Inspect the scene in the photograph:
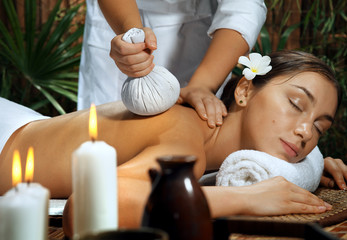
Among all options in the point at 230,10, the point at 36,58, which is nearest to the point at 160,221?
the point at 230,10

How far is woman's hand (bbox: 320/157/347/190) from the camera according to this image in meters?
1.98

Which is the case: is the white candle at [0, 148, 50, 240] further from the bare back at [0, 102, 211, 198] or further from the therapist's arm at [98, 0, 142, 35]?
the therapist's arm at [98, 0, 142, 35]

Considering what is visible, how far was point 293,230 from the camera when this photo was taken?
839 millimetres

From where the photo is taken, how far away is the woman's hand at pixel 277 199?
4.54 ft

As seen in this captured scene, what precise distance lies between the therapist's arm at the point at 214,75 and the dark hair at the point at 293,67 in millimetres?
122

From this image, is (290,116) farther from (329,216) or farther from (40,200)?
(40,200)

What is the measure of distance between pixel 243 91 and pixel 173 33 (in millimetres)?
640

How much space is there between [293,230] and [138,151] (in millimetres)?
827

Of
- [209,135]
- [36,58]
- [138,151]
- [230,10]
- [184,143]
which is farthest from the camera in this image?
[36,58]

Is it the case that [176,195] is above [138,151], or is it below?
above

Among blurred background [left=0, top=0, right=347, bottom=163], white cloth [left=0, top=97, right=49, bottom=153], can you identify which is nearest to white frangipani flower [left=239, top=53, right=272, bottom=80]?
white cloth [left=0, top=97, right=49, bottom=153]

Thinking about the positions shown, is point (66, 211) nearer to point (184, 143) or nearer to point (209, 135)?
point (184, 143)

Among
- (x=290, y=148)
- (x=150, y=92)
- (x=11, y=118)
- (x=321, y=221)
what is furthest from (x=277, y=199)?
(x=11, y=118)

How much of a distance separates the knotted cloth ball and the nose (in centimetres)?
44
